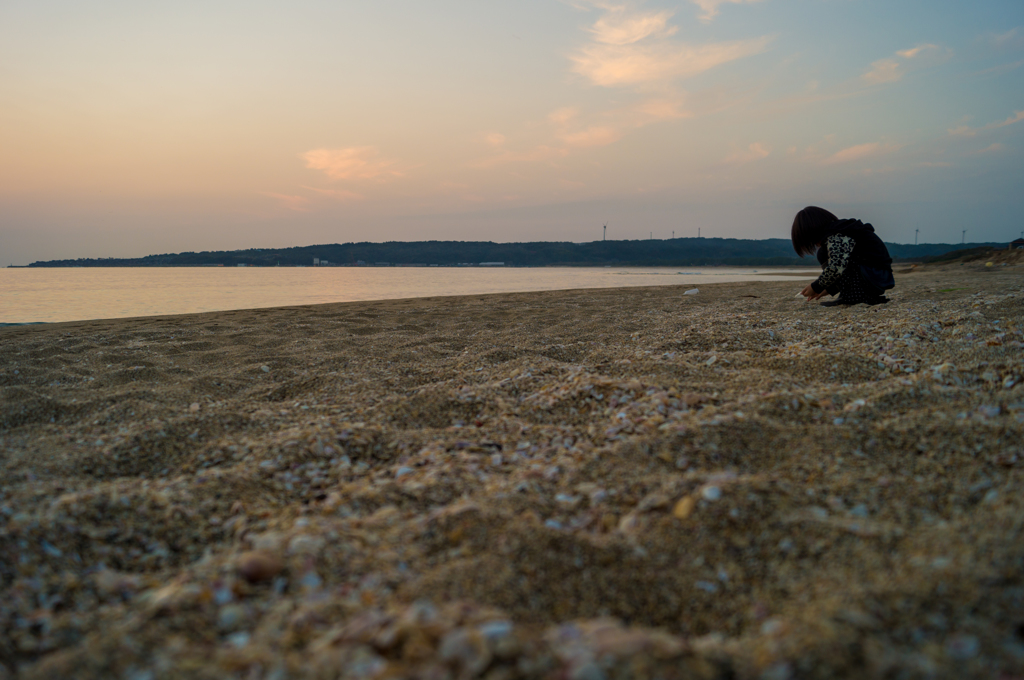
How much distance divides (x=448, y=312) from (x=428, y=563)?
27.2 ft

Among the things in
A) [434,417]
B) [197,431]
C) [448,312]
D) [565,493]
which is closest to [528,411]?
[434,417]

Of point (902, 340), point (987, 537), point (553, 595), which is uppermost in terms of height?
point (902, 340)

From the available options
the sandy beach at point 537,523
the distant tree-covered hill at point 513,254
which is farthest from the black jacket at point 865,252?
the distant tree-covered hill at point 513,254

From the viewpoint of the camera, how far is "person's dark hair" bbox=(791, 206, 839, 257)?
623 centimetres

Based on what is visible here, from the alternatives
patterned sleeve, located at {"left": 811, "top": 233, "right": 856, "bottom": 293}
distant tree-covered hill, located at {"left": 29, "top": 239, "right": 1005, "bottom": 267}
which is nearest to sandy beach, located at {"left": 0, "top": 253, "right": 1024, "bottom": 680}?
patterned sleeve, located at {"left": 811, "top": 233, "right": 856, "bottom": 293}

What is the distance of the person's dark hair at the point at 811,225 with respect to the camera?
6227 mm

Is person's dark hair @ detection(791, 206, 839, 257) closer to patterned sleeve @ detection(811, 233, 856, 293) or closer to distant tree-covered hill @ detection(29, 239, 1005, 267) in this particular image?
patterned sleeve @ detection(811, 233, 856, 293)

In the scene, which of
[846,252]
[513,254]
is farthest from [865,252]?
[513,254]

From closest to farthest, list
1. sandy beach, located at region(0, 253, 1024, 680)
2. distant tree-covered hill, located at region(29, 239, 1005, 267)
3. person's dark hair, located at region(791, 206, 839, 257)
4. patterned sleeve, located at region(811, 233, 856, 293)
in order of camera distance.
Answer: sandy beach, located at region(0, 253, 1024, 680)
patterned sleeve, located at region(811, 233, 856, 293)
person's dark hair, located at region(791, 206, 839, 257)
distant tree-covered hill, located at region(29, 239, 1005, 267)

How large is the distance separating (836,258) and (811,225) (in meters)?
0.48

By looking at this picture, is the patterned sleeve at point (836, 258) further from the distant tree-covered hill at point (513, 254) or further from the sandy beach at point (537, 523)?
the distant tree-covered hill at point (513, 254)

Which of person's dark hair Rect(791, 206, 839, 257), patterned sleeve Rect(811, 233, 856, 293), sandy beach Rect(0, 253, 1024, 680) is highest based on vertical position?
person's dark hair Rect(791, 206, 839, 257)

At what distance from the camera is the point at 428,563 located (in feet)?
5.30

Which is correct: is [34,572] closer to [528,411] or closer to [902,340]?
[528,411]
